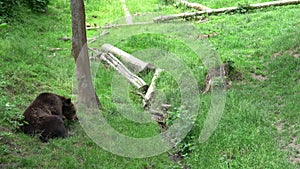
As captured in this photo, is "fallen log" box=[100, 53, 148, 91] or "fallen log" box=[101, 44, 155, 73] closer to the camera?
"fallen log" box=[100, 53, 148, 91]

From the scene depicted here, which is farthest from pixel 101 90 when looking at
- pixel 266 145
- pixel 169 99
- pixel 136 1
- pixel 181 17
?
pixel 136 1

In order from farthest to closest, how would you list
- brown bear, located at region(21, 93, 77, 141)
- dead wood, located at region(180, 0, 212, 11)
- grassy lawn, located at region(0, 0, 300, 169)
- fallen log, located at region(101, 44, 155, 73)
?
dead wood, located at region(180, 0, 212, 11) < fallen log, located at region(101, 44, 155, 73) < brown bear, located at region(21, 93, 77, 141) < grassy lawn, located at region(0, 0, 300, 169)

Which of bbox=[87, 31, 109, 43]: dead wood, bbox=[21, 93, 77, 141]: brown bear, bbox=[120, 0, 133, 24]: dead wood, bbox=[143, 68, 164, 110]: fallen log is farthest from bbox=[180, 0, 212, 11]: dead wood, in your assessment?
bbox=[21, 93, 77, 141]: brown bear

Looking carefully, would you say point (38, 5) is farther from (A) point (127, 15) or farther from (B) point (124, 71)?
(B) point (124, 71)

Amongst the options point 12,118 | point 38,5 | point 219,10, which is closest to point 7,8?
point 38,5

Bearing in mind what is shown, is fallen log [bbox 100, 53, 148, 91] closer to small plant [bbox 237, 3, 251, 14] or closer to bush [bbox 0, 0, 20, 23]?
bush [bbox 0, 0, 20, 23]

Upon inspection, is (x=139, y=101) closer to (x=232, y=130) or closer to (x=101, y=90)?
(x=101, y=90)

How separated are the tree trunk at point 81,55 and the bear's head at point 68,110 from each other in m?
0.42

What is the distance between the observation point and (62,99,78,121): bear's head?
8620 mm

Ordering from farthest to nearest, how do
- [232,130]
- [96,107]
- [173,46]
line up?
[173,46], [96,107], [232,130]

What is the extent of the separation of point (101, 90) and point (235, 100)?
3.59 metres

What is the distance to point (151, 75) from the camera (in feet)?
38.5

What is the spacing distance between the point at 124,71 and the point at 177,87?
6.17 ft

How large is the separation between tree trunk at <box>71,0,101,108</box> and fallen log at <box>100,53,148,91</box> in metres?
2.05
